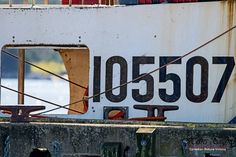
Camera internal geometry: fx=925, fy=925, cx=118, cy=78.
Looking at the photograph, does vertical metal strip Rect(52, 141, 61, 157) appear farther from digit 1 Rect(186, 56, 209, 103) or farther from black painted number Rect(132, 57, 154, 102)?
digit 1 Rect(186, 56, 209, 103)

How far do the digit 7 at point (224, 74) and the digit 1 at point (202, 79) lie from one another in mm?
136

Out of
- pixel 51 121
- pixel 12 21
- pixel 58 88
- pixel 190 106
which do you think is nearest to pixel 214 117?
pixel 190 106

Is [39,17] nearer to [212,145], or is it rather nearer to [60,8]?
[60,8]

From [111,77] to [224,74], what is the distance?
4.89 ft

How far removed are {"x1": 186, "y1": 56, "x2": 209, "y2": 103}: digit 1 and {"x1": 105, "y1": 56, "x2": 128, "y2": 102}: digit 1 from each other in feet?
2.75

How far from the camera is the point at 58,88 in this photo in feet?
232

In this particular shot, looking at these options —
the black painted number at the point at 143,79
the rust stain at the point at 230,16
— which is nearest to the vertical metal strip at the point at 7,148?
the black painted number at the point at 143,79

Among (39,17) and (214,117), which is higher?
(39,17)

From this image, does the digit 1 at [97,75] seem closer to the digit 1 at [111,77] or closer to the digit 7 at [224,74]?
the digit 1 at [111,77]

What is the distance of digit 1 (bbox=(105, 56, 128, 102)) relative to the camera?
478 inches

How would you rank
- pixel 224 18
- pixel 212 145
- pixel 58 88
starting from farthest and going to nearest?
pixel 58 88 → pixel 224 18 → pixel 212 145

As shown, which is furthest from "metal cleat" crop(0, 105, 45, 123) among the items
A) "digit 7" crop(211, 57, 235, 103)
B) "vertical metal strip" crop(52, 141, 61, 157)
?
"digit 7" crop(211, 57, 235, 103)

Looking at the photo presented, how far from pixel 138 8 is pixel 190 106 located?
1.46m

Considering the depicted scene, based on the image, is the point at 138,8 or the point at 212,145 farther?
the point at 138,8
